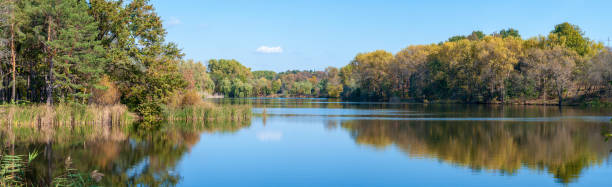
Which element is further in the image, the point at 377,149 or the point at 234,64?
the point at 234,64

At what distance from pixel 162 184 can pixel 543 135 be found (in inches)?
701

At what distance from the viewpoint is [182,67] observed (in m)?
49.1

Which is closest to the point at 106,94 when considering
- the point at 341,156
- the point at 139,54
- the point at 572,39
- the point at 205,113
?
the point at 139,54

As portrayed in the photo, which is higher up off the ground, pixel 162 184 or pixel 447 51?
pixel 447 51

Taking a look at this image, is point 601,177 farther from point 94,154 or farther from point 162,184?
point 94,154

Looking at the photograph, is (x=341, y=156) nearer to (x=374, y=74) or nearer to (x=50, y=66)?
(x=50, y=66)

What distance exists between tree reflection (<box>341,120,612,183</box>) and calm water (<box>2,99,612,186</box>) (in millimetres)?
36

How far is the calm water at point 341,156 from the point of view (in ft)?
40.4

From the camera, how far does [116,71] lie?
27578mm

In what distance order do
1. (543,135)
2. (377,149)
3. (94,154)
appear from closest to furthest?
(94,154) → (377,149) → (543,135)

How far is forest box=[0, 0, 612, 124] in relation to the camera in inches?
925

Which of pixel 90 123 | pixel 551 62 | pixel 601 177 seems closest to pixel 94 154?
pixel 90 123

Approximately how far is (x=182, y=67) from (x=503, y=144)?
121 feet

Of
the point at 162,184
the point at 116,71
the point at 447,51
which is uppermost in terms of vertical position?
the point at 447,51
